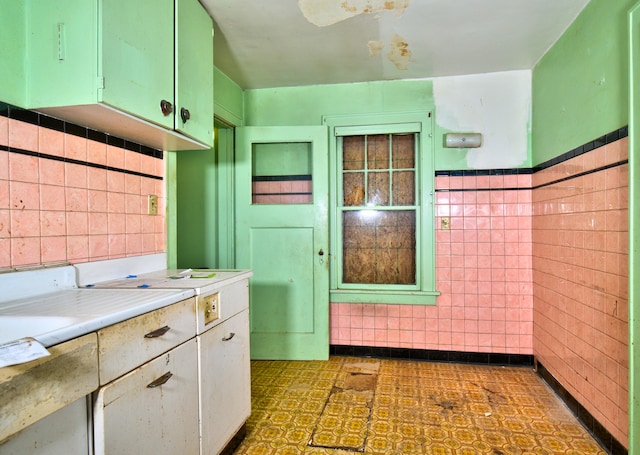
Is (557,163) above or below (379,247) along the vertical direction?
Answer: above

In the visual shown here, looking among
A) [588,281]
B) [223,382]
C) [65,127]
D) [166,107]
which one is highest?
[166,107]

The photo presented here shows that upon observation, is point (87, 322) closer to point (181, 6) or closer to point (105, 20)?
point (105, 20)

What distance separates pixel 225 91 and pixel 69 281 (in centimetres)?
203

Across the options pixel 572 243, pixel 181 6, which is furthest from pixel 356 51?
pixel 572 243

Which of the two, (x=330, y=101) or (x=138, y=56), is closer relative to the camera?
(x=138, y=56)

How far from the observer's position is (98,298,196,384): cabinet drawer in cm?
102

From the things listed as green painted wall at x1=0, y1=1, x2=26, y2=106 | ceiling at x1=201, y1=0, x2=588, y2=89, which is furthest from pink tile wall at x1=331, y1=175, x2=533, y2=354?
green painted wall at x1=0, y1=1, x2=26, y2=106

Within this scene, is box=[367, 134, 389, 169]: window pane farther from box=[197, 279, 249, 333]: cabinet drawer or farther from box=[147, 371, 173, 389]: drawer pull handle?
box=[147, 371, 173, 389]: drawer pull handle

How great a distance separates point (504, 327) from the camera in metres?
2.97

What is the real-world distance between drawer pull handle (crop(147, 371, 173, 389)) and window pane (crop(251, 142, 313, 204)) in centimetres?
211

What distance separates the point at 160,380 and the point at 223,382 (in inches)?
18.8

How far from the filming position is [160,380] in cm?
125

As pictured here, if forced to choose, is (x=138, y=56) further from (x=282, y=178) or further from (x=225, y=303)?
Result: (x=282, y=178)

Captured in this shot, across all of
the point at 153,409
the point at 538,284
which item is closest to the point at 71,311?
the point at 153,409
